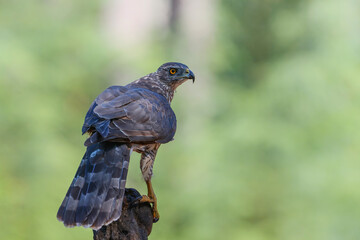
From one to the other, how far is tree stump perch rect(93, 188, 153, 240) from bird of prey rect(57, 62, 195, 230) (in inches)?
2.9

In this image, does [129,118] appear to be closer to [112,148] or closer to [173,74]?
[112,148]

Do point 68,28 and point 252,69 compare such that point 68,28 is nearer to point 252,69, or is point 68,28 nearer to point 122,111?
point 252,69

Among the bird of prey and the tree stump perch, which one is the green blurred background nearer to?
the bird of prey

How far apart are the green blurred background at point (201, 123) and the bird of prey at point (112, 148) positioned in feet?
14.6

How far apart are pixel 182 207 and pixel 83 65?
3.37 meters

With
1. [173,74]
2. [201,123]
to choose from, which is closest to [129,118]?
[173,74]

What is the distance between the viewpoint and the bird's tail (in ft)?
9.91

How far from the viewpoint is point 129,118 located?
3.49 metres

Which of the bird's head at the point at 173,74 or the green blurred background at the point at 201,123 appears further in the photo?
the green blurred background at the point at 201,123

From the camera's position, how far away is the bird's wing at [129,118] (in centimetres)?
330

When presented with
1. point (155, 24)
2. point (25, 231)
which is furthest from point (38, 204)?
point (155, 24)

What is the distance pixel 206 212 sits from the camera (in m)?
9.70

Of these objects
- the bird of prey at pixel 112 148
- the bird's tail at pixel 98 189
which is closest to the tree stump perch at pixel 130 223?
the bird of prey at pixel 112 148

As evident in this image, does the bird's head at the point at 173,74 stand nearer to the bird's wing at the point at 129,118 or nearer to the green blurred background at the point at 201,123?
the bird's wing at the point at 129,118
